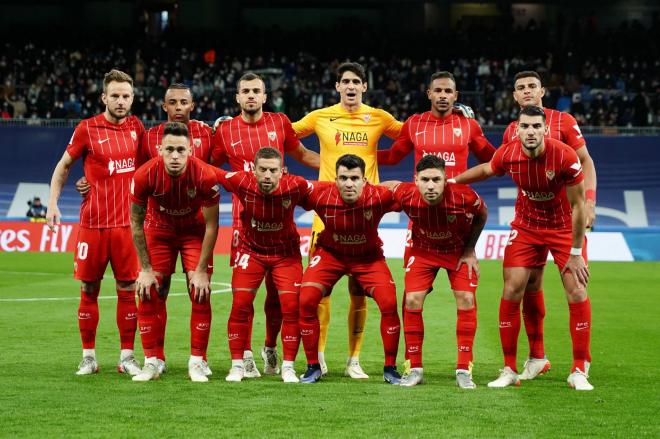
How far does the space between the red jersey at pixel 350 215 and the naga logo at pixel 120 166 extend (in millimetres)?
1626

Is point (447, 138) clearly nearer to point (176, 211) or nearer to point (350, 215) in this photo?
point (350, 215)

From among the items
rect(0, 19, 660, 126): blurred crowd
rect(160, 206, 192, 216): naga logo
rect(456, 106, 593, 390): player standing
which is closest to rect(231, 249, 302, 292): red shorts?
rect(160, 206, 192, 216): naga logo

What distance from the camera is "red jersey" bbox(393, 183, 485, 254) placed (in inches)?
334

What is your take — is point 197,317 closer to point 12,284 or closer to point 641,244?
point 12,284

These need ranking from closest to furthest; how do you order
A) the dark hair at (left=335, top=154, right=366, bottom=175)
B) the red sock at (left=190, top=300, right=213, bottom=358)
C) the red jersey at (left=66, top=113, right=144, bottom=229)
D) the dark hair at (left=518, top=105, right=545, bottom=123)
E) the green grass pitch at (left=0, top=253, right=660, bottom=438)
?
1. the green grass pitch at (left=0, top=253, right=660, bottom=438)
2. the dark hair at (left=518, top=105, right=545, bottom=123)
3. the dark hair at (left=335, top=154, right=366, bottom=175)
4. the red sock at (left=190, top=300, right=213, bottom=358)
5. the red jersey at (left=66, top=113, right=144, bottom=229)

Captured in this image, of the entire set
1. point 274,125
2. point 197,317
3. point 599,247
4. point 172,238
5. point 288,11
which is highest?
point 288,11

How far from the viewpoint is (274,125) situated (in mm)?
9516

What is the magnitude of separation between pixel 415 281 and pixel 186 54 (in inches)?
1039

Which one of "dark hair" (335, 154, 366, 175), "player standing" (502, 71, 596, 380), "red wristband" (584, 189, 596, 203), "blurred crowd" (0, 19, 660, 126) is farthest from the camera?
"blurred crowd" (0, 19, 660, 126)

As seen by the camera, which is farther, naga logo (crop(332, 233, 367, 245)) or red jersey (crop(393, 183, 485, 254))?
naga logo (crop(332, 233, 367, 245))

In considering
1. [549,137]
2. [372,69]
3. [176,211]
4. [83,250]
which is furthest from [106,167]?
[372,69]

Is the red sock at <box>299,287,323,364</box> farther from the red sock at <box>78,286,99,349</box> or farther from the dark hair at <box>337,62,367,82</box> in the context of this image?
the dark hair at <box>337,62,367,82</box>

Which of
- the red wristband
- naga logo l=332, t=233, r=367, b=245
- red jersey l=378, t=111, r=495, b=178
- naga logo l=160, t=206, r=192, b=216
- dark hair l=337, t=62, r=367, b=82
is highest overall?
dark hair l=337, t=62, r=367, b=82

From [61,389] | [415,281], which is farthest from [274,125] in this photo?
[61,389]
